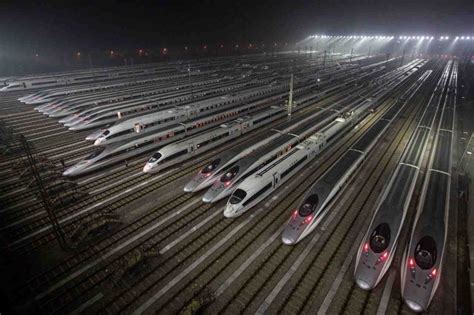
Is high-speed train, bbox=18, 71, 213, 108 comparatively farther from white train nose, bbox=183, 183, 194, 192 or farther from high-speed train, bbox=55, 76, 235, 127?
white train nose, bbox=183, 183, 194, 192

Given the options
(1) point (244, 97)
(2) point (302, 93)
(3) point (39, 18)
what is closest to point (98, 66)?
(3) point (39, 18)

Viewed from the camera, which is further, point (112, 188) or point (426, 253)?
point (112, 188)

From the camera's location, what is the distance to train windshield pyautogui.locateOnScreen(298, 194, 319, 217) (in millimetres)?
22500

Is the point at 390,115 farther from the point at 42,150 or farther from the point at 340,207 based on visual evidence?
the point at 42,150

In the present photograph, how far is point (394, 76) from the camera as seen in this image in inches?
3967

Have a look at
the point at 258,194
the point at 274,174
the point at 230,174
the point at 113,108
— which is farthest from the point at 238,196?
the point at 113,108

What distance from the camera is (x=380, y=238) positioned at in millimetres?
18891

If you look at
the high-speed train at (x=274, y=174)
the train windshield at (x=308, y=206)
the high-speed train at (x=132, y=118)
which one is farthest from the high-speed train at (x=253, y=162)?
the high-speed train at (x=132, y=118)

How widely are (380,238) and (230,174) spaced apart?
1478cm

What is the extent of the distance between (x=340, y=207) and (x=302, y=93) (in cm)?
5118

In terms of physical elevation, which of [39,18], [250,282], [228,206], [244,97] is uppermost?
[39,18]

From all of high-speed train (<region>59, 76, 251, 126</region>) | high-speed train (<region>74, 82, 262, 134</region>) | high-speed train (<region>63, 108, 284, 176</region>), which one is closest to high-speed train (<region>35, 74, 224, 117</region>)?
high-speed train (<region>59, 76, 251, 126</region>)

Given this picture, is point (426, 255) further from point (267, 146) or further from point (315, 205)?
point (267, 146)

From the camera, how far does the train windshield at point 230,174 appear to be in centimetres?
2775
